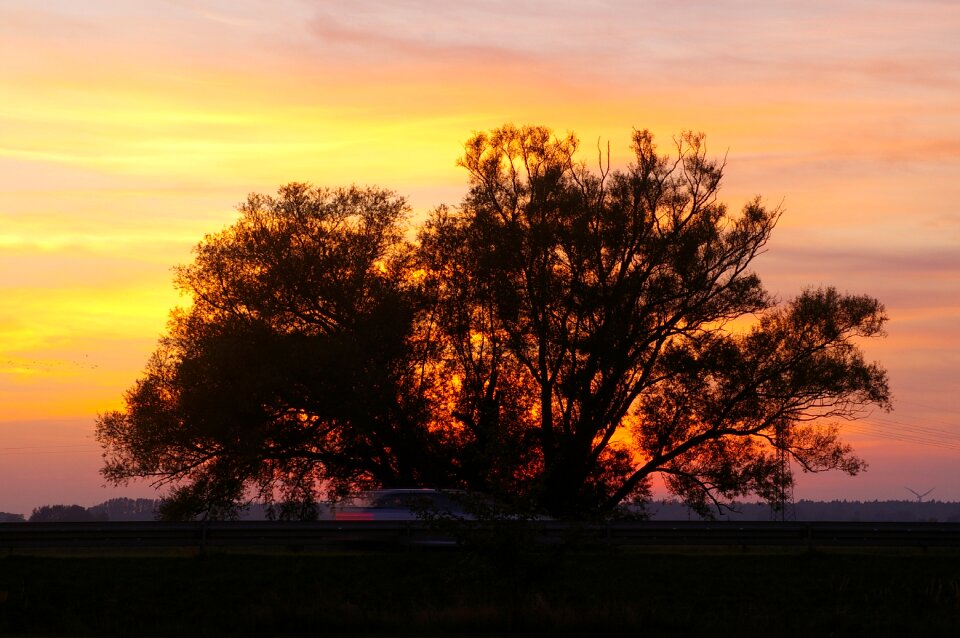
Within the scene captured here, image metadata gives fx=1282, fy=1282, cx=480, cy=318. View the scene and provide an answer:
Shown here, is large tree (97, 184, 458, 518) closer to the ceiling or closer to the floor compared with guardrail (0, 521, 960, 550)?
closer to the ceiling

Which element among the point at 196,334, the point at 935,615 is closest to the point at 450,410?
the point at 196,334

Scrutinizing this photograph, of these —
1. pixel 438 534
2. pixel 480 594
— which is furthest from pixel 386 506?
pixel 480 594

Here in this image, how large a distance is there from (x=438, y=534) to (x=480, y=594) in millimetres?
4645

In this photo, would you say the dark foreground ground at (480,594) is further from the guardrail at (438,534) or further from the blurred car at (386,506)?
the blurred car at (386,506)

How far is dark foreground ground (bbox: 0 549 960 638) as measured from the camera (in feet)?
93.5

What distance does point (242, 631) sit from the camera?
28109 millimetres

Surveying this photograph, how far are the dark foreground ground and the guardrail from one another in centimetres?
54

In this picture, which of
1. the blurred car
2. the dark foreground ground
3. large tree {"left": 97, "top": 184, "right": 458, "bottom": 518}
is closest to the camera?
the dark foreground ground

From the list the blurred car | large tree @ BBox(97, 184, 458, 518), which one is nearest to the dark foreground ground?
the blurred car

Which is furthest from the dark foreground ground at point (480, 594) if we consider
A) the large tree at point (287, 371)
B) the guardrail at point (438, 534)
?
the large tree at point (287, 371)

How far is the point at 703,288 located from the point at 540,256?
622 centimetres

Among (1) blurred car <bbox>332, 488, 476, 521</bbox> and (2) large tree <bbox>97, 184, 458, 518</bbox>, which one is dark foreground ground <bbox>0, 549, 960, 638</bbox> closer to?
(1) blurred car <bbox>332, 488, 476, 521</bbox>

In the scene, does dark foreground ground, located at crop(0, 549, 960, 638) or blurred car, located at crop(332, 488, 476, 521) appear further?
blurred car, located at crop(332, 488, 476, 521)

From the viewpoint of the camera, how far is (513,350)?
48125 mm
